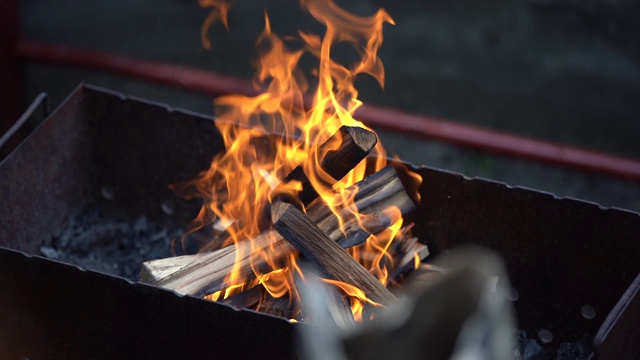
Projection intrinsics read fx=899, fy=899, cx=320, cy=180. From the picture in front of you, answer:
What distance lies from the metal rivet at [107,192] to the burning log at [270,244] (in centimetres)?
56

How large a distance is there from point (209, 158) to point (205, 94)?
835 mm

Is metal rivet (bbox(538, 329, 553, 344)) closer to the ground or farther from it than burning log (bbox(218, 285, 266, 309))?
closer to the ground

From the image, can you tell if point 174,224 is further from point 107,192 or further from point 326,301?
point 326,301

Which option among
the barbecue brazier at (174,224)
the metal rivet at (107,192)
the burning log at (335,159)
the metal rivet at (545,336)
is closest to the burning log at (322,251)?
the burning log at (335,159)

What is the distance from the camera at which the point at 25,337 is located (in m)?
2.01

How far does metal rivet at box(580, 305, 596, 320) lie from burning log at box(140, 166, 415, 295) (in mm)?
538

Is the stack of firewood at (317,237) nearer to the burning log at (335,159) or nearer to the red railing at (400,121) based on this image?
the burning log at (335,159)

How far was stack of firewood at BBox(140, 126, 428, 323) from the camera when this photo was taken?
194 centimetres

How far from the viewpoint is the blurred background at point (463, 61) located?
3.47 metres

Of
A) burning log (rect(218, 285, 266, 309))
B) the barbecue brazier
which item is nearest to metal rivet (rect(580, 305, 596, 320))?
the barbecue brazier

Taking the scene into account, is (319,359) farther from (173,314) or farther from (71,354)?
(71,354)

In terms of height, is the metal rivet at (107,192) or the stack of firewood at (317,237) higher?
the metal rivet at (107,192)

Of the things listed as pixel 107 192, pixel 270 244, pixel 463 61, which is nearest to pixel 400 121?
Answer: pixel 463 61

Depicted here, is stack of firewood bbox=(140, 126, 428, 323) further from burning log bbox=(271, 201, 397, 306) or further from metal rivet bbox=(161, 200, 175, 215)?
metal rivet bbox=(161, 200, 175, 215)
